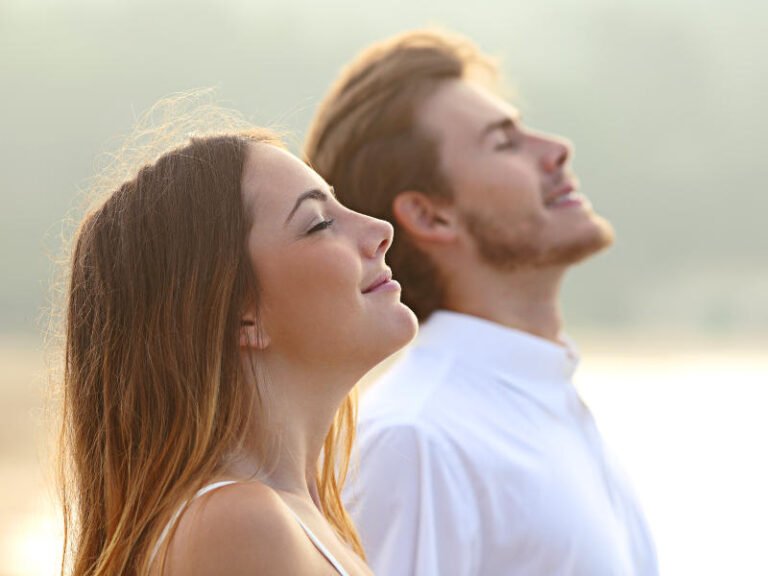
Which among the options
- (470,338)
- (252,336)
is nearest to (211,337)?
(252,336)

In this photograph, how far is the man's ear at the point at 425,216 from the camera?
2.06 m

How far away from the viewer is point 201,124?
139cm

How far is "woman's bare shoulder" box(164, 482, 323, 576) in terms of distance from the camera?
105 cm

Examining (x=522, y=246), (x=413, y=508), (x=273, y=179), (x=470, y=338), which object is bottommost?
(x=413, y=508)

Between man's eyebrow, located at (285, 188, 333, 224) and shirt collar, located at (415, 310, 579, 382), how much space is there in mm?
736

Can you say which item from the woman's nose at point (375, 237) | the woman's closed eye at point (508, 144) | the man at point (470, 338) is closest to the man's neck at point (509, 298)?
the man at point (470, 338)

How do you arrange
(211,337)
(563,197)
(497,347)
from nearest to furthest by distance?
(211,337), (497,347), (563,197)

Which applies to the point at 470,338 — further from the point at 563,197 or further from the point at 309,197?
the point at 309,197

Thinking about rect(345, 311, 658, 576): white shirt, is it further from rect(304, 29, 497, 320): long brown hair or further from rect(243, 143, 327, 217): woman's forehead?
rect(243, 143, 327, 217): woman's forehead

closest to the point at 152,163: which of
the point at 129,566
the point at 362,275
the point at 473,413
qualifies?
the point at 362,275

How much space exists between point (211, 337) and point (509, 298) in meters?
0.94

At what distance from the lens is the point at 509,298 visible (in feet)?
6.68

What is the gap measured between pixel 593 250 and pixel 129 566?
1.14 m

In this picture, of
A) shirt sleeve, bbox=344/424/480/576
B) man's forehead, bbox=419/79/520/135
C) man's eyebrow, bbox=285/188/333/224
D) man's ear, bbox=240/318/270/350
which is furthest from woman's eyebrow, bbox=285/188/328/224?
man's forehead, bbox=419/79/520/135
